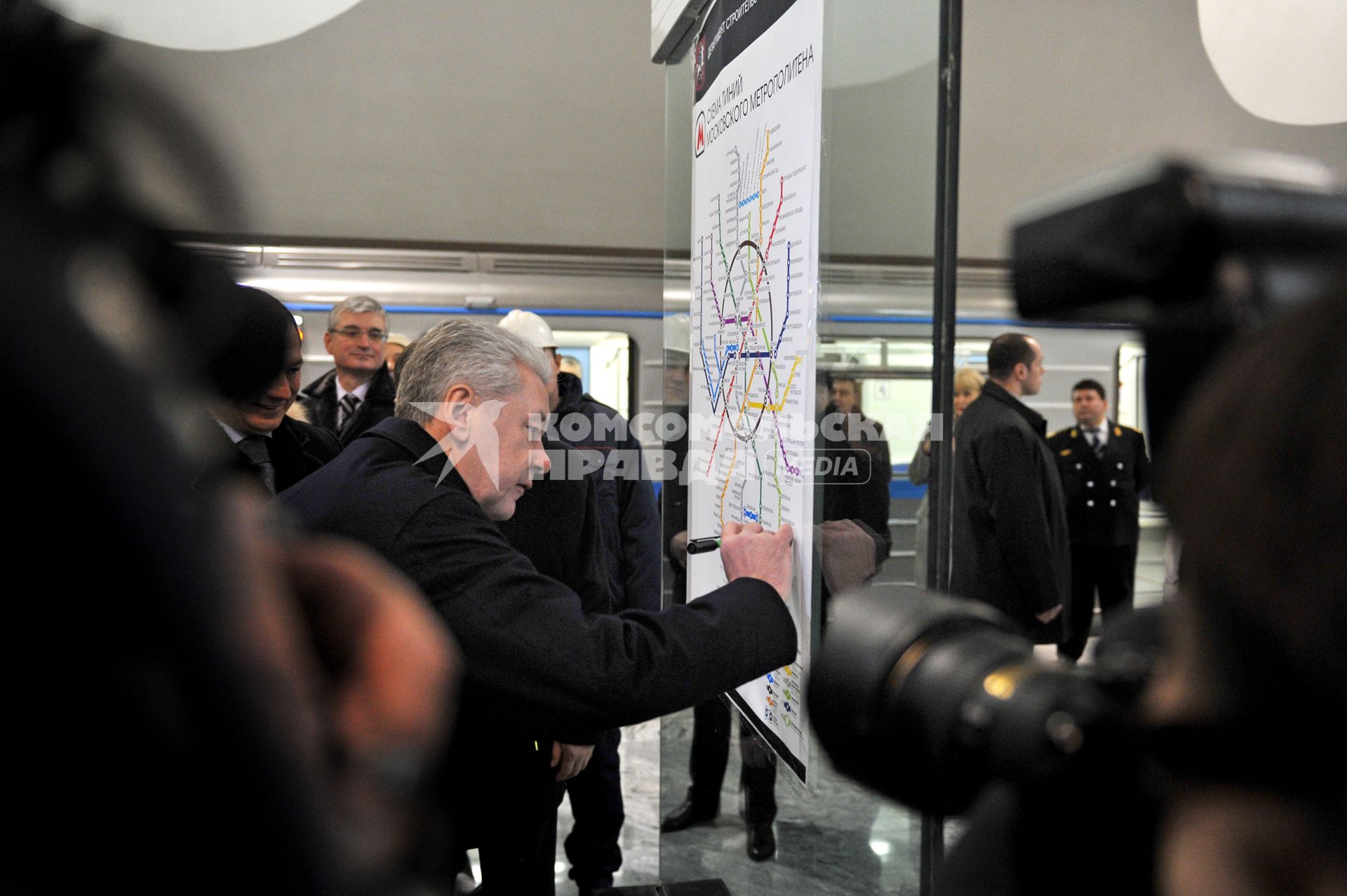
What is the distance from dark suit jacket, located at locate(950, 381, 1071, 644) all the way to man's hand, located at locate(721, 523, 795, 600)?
225 cm

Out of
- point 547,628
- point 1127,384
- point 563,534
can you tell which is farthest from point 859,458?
point 1127,384

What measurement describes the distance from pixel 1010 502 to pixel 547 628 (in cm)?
279

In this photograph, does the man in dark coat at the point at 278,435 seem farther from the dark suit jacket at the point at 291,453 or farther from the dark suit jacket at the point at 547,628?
the dark suit jacket at the point at 547,628

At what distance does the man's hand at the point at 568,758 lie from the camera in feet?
7.49

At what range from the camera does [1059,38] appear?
8.59 metres

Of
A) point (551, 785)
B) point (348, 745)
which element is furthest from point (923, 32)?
point (551, 785)

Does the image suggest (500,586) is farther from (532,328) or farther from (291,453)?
(532,328)

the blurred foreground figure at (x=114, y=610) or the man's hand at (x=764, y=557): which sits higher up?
the blurred foreground figure at (x=114, y=610)

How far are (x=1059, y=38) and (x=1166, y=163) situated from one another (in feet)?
30.4

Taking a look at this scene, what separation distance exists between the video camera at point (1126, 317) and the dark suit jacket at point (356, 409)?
301 centimetres

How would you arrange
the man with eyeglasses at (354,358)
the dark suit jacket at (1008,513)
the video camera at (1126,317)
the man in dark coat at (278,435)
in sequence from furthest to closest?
the man with eyeglasses at (354,358)
the dark suit jacket at (1008,513)
the man in dark coat at (278,435)
the video camera at (1126,317)

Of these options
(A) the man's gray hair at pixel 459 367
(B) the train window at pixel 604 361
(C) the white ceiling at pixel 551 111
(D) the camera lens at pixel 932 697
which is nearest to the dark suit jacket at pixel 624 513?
(A) the man's gray hair at pixel 459 367

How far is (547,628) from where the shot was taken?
150cm

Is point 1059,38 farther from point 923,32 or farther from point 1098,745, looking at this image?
point 1098,745
